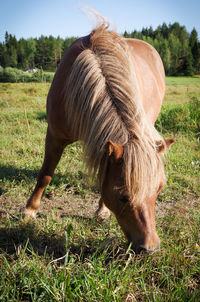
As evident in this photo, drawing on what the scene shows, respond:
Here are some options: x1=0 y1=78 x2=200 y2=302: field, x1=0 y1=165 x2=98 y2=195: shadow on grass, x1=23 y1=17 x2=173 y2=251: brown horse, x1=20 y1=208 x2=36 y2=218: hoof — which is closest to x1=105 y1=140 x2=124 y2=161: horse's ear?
x1=23 y1=17 x2=173 y2=251: brown horse

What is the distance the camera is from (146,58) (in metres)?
3.10

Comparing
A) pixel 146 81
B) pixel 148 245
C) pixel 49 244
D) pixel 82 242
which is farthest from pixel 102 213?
pixel 146 81

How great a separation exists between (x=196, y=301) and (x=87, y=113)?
1421mm

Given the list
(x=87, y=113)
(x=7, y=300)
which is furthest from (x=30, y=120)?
(x=7, y=300)

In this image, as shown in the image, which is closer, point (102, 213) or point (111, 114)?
point (111, 114)

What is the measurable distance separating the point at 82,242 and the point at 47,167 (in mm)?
919

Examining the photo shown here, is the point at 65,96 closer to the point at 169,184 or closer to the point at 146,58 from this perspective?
the point at 146,58

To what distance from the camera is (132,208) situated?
1441mm

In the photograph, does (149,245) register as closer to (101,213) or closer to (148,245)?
(148,245)

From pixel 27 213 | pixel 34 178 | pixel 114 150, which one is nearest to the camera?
pixel 114 150

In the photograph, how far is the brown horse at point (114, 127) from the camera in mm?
1409

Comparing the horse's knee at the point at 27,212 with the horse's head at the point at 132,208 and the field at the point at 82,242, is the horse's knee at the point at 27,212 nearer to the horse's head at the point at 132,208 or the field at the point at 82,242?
the field at the point at 82,242

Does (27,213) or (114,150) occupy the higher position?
(114,150)

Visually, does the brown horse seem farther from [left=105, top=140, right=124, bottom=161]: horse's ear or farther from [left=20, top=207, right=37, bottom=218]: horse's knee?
[left=20, top=207, right=37, bottom=218]: horse's knee
